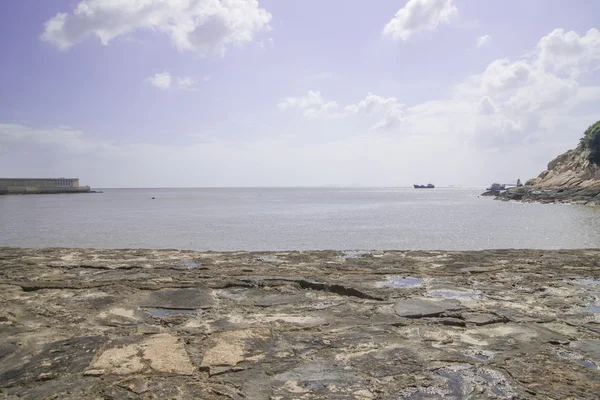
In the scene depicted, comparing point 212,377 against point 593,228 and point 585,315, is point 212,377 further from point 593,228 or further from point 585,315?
point 593,228

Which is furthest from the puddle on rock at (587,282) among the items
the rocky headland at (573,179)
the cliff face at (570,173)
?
the cliff face at (570,173)

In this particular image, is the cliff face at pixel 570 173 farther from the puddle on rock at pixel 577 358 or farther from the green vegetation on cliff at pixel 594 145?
the puddle on rock at pixel 577 358

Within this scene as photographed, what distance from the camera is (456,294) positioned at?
222 inches

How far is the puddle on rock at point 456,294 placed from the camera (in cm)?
547

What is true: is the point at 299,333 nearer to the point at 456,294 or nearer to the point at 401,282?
the point at 456,294

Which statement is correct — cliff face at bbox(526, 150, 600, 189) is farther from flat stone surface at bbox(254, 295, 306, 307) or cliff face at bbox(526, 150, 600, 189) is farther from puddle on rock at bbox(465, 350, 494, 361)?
puddle on rock at bbox(465, 350, 494, 361)

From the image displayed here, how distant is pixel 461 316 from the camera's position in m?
4.60

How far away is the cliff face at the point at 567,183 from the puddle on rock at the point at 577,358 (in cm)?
5546

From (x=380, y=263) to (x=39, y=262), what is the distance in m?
6.79

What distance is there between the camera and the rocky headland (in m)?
54.0

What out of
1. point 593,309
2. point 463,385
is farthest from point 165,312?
point 593,309

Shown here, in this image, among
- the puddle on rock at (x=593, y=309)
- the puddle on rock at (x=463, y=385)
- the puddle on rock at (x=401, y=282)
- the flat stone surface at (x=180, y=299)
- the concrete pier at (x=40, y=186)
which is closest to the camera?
the puddle on rock at (x=463, y=385)

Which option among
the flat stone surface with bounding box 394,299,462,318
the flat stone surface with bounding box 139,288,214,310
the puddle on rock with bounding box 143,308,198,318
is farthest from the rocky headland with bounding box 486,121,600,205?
the puddle on rock with bounding box 143,308,198,318

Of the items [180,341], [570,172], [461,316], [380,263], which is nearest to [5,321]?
[180,341]
